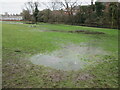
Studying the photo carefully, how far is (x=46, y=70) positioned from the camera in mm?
3162

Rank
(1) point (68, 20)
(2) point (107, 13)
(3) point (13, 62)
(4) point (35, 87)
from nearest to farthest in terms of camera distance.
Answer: (4) point (35, 87) < (3) point (13, 62) < (2) point (107, 13) < (1) point (68, 20)

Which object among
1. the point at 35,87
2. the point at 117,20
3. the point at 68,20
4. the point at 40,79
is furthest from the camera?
the point at 68,20

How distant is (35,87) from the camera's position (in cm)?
233

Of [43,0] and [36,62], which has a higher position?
[43,0]

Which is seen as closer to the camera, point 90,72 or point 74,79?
point 74,79

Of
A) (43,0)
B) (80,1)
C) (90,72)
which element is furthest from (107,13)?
(43,0)

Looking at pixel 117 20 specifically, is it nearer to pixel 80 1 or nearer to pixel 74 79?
pixel 80 1

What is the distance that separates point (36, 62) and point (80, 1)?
24614mm

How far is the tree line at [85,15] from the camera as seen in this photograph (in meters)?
15.6

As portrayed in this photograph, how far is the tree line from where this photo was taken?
1555cm

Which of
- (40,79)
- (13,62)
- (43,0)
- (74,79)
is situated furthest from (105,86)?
(43,0)

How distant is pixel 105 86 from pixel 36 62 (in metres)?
2.10

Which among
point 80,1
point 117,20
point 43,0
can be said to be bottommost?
point 117,20

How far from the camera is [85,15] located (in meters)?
21.2
